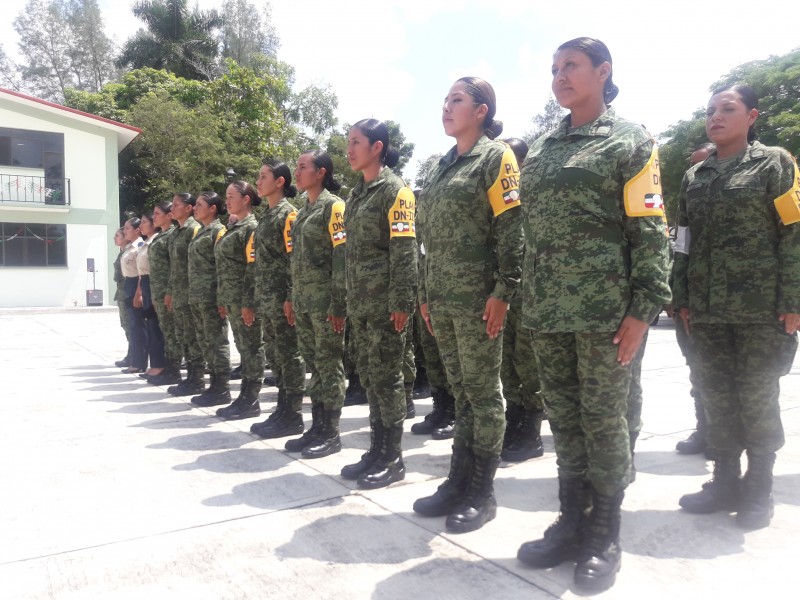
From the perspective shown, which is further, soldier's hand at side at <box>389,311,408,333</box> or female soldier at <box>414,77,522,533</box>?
soldier's hand at side at <box>389,311,408,333</box>

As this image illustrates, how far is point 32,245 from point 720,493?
22.9 meters

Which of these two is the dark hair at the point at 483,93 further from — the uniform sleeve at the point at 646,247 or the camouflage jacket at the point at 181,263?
the camouflage jacket at the point at 181,263

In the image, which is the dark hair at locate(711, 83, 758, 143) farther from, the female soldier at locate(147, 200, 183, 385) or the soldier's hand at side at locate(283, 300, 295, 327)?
the female soldier at locate(147, 200, 183, 385)

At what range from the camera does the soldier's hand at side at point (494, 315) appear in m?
2.75

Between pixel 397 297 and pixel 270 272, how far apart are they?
150 centimetres

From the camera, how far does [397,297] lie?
11.0ft

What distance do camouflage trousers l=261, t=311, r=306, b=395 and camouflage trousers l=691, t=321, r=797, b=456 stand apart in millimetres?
2557

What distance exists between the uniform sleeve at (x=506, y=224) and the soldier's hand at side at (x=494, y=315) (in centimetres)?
3

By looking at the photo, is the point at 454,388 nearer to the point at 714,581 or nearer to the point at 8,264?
the point at 714,581

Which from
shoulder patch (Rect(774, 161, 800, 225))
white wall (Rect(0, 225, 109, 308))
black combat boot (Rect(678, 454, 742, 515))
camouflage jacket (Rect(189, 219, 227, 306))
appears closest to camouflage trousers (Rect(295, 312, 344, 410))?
camouflage jacket (Rect(189, 219, 227, 306))

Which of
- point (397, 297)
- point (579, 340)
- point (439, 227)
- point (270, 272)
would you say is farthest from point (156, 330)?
point (579, 340)

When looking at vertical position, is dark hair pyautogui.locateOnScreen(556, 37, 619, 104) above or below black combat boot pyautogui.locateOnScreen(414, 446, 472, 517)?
above

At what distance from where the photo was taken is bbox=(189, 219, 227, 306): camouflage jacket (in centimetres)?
555

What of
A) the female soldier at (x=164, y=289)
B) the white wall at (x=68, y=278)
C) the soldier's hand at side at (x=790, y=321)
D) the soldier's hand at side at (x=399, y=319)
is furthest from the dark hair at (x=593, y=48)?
the white wall at (x=68, y=278)
